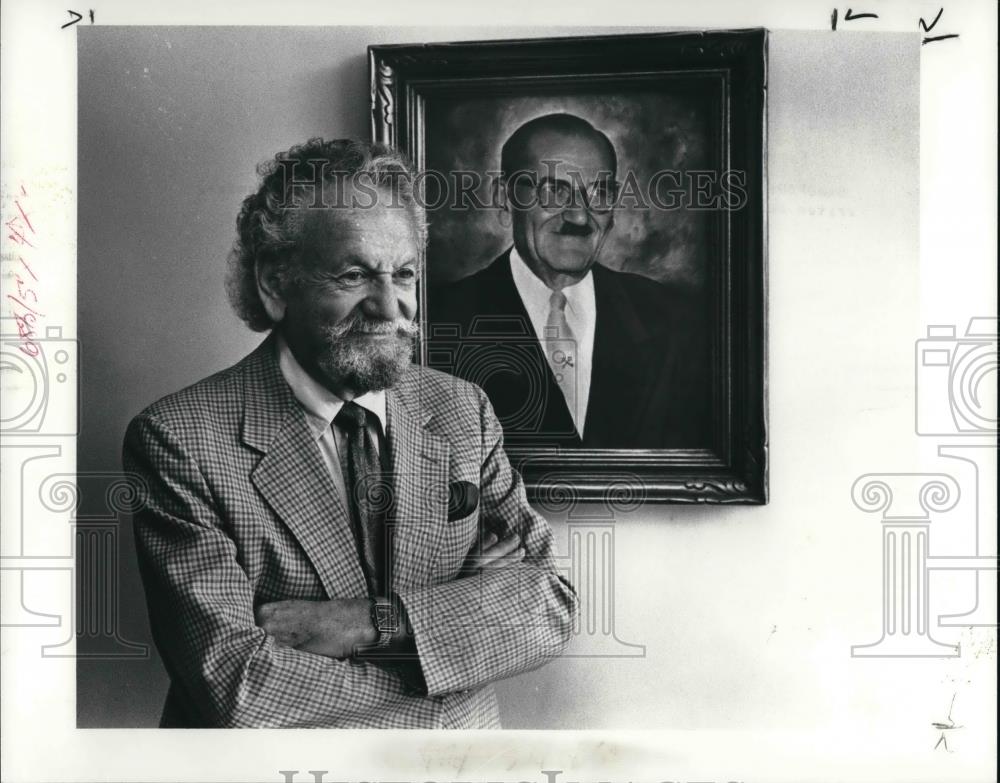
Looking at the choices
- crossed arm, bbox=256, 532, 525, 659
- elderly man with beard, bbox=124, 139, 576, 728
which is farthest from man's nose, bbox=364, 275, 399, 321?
crossed arm, bbox=256, 532, 525, 659

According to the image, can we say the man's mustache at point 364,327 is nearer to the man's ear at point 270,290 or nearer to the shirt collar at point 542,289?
the man's ear at point 270,290

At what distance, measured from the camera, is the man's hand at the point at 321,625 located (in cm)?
160

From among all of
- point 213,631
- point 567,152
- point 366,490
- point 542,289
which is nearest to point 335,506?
point 366,490

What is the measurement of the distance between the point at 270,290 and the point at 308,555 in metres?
0.48

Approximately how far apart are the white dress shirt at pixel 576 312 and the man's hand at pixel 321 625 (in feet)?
1.69

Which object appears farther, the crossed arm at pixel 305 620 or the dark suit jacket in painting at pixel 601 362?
the dark suit jacket in painting at pixel 601 362

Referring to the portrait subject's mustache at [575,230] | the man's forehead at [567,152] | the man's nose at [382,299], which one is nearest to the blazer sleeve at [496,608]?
the man's nose at [382,299]

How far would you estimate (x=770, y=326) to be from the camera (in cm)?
170

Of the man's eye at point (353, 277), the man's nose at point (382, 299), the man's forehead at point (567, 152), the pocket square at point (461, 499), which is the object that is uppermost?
the man's forehead at point (567, 152)

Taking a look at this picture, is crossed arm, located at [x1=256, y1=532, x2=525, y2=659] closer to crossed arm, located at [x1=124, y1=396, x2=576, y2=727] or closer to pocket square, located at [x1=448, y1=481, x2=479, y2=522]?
crossed arm, located at [x1=124, y1=396, x2=576, y2=727]

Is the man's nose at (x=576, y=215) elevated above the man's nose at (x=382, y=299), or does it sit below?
above

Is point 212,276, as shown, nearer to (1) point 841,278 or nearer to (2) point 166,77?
(2) point 166,77

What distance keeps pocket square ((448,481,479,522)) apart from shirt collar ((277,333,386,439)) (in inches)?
8.6

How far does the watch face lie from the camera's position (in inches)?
64.2
